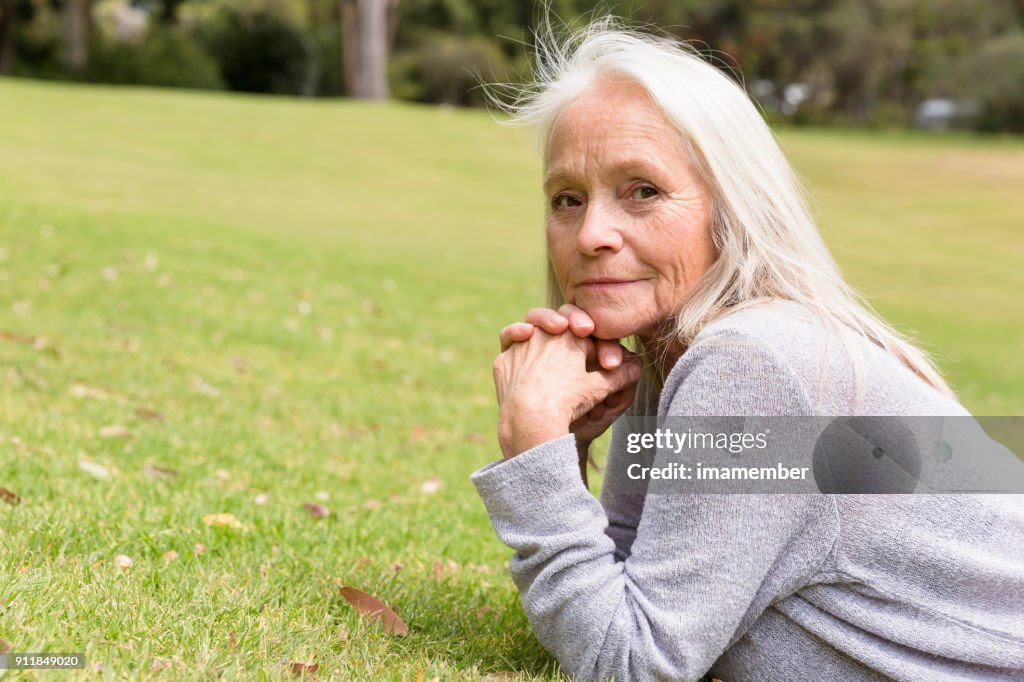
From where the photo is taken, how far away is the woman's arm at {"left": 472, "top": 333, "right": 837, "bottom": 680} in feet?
7.02

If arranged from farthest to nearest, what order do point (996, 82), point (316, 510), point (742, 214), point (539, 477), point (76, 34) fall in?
1. point (996, 82)
2. point (76, 34)
3. point (316, 510)
4. point (742, 214)
5. point (539, 477)

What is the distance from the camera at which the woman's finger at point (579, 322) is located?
2486 mm

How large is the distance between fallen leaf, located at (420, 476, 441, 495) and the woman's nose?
9.03 ft

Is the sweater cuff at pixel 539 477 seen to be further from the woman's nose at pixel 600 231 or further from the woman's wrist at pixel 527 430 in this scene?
the woman's nose at pixel 600 231

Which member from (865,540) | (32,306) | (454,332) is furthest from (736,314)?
(454,332)

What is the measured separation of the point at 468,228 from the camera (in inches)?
645

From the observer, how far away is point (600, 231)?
8.05 feet

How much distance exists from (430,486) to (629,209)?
Answer: 9.47 ft

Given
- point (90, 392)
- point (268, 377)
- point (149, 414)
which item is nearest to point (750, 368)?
point (149, 414)

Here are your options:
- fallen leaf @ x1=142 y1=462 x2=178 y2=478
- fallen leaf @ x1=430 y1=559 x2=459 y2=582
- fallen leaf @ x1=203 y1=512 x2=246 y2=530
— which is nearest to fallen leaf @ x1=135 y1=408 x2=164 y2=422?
fallen leaf @ x1=142 y1=462 x2=178 y2=478

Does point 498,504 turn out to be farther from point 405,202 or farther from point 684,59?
point 405,202

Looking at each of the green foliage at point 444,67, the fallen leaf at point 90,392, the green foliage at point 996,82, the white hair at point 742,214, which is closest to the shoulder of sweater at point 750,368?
the white hair at point 742,214

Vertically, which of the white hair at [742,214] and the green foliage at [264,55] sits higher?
the white hair at [742,214]

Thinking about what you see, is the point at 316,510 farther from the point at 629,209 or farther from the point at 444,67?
the point at 444,67
